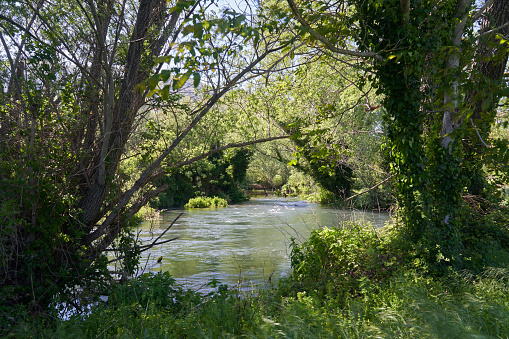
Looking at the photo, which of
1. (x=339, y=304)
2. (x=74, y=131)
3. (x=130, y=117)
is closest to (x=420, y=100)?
(x=339, y=304)

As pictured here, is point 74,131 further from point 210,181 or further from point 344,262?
point 210,181

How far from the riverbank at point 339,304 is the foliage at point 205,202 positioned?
19780mm

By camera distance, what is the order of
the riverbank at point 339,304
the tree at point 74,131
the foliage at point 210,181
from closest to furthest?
the riverbank at point 339,304
the tree at point 74,131
the foliage at point 210,181

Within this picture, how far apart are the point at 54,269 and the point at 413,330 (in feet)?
17.7

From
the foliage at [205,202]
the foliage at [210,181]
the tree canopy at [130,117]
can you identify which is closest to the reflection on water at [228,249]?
the tree canopy at [130,117]

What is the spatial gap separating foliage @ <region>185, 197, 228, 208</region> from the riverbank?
19780mm

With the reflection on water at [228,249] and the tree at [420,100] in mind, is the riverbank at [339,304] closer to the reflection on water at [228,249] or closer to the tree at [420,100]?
the tree at [420,100]

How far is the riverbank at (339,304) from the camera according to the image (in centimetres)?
340

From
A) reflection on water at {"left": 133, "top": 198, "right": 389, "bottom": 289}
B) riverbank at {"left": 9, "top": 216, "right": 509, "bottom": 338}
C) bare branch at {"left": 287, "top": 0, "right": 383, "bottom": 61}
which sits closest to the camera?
riverbank at {"left": 9, "top": 216, "right": 509, "bottom": 338}

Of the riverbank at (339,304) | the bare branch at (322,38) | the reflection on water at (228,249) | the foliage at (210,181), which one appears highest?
the bare branch at (322,38)

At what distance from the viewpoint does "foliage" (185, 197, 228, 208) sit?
26000mm

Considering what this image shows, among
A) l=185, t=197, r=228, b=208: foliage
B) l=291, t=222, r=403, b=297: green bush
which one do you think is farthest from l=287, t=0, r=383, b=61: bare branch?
l=185, t=197, r=228, b=208: foliage

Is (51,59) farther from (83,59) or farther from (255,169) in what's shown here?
(255,169)

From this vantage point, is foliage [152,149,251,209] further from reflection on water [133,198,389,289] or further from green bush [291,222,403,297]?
green bush [291,222,403,297]
